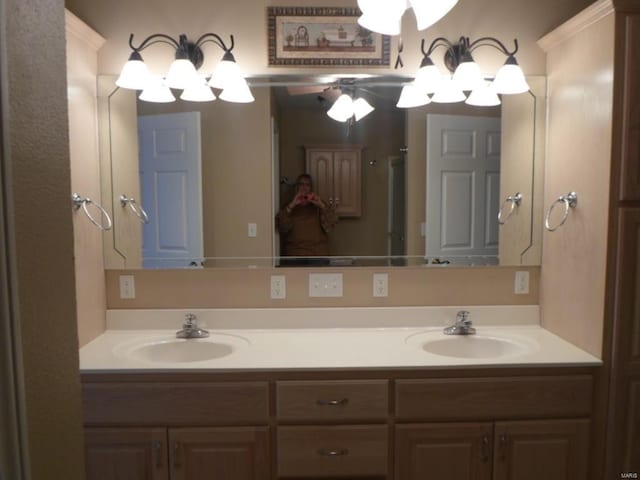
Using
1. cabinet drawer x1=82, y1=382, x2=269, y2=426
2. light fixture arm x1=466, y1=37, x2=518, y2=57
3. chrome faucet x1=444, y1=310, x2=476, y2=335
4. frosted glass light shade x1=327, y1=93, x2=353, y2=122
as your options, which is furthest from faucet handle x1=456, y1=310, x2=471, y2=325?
light fixture arm x1=466, y1=37, x2=518, y2=57

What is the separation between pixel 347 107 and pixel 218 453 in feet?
5.03

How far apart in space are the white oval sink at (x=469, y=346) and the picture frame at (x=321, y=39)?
1.31 meters

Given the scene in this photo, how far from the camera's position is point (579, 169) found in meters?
1.67

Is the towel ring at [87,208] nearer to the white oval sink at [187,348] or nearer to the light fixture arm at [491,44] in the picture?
the white oval sink at [187,348]

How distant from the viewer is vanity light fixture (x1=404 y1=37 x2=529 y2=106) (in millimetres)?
1774

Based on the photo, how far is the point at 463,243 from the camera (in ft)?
6.57

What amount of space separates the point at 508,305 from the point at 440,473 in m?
0.85

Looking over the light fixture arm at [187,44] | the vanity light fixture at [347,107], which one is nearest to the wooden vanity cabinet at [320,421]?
the vanity light fixture at [347,107]

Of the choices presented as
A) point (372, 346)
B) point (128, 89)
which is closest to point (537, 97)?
point (372, 346)

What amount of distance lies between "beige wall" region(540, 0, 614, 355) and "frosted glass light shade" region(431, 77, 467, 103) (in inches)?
16.3

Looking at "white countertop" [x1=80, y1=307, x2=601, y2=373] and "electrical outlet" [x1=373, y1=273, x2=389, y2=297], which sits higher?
"electrical outlet" [x1=373, y1=273, x2=389, y2=297]

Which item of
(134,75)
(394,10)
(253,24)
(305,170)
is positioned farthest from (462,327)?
(134,75)

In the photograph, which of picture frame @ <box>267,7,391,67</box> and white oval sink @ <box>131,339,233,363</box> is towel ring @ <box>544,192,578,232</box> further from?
white oval sink @ <box>131,339,233,363</box>

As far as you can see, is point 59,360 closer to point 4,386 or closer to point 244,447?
point 4,386
